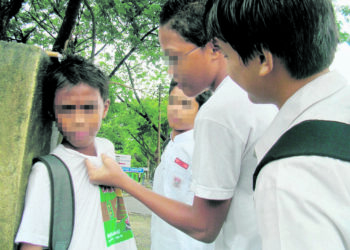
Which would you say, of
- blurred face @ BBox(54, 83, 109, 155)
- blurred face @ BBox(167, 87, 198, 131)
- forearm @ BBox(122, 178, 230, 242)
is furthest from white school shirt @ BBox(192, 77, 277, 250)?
blurred face @ BBox(167, 87, 198, 131)

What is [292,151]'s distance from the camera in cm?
66

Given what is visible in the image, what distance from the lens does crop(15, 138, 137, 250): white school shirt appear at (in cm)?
135

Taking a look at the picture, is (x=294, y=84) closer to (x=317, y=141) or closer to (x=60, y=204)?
(x=317, y=141)

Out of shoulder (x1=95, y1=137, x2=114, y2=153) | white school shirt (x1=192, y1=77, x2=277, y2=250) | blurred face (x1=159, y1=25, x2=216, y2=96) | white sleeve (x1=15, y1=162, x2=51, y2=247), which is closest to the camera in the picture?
white school shirt (x1=192, y1=77, x2=277, y2=250)

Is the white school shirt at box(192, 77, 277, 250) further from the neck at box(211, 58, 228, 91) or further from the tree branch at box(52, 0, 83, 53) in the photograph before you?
the tree branch at box(52, 0, 83, 53)

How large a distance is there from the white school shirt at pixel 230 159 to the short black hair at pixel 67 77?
0.72m

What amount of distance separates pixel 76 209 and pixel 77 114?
472mm

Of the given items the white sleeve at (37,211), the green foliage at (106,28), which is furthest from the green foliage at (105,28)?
the white sleeve at (37,211)

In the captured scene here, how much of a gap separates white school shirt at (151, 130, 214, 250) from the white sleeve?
135cm

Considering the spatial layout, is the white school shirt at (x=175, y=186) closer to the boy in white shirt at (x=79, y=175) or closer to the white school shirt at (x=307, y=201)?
the boy in white shirt at (x=79, y=175)

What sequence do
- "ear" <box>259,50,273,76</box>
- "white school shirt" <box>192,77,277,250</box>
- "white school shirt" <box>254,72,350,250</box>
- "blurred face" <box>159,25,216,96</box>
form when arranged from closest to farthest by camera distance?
"white school shirt" <box>254,72,350,250</box>, "ear" <box>259,50,273,76</box>, "white school shirt" <box>192,77,277,250</box>, "blurred face" <box>159,25,216,96</box>

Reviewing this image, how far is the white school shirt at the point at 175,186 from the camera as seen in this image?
98.4 inches

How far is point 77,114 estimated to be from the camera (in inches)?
63.2

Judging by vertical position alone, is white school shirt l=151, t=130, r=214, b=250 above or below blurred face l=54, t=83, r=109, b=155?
below
